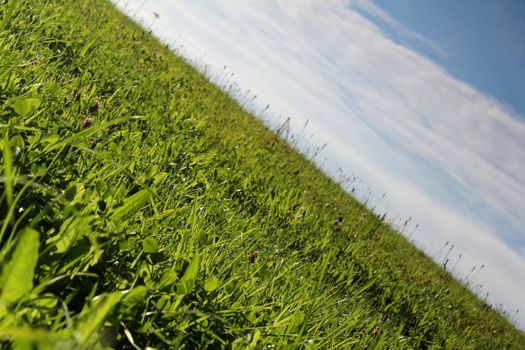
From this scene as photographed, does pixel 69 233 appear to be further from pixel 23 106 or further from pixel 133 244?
pixel 23 106

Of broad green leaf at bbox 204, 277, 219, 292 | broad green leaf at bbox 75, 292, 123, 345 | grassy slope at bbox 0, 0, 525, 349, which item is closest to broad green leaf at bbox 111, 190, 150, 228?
grassy slope at bbox 0, 0, 525, 349

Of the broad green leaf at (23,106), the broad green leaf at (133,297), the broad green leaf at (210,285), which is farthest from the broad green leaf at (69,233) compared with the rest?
the broad green leaf at (23,106)

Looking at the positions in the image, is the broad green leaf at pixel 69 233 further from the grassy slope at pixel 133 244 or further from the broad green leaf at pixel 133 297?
the broad green leaf at pixel 133 297

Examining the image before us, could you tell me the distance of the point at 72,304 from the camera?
4.19 feet

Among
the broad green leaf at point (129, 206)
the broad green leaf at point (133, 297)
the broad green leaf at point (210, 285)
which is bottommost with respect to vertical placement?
the broad green leaf at point (133, 297)

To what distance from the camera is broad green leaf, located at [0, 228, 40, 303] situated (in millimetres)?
923

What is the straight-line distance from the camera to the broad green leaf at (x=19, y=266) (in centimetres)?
92

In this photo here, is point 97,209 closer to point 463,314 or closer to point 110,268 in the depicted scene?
point 110,268

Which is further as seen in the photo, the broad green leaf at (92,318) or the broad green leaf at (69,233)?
the broad green leaf at (69,233)

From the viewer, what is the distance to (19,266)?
0.94m

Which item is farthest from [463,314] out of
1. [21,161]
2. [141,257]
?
[21,161]

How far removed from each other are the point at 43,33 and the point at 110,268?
3322mm

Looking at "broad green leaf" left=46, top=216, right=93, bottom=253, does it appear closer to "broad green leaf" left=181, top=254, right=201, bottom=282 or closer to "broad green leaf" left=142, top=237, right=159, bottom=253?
"broad green leaf" left=142, top=237, right=159, bottom=253

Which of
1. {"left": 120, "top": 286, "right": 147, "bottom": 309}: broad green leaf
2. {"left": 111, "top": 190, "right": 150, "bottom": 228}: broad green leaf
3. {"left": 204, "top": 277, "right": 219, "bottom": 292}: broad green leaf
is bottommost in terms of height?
{"left": 120, "top": 286, "right": 147, "bottom": 309}: broad green leaf
